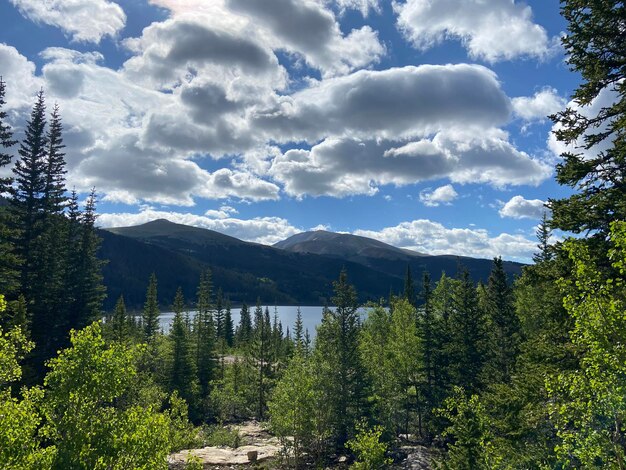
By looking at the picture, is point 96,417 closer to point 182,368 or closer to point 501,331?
point 501,331

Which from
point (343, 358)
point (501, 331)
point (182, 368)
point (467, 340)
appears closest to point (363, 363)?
point (343, 358)

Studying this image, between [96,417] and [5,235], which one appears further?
[5,235]

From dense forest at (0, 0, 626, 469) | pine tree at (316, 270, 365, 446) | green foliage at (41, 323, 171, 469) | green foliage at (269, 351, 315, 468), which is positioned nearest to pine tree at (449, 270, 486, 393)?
dense forest at (0, 0, 626, 469)

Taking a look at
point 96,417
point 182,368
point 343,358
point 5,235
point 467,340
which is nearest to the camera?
point 96,417

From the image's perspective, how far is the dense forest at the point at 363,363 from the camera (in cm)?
1087

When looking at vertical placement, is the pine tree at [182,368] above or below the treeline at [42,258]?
below

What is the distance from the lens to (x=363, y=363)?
45438 mm

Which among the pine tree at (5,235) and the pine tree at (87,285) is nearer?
the pine tree at (5,235)

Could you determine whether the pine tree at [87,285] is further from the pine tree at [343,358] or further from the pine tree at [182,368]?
the pine tree at [343,358]

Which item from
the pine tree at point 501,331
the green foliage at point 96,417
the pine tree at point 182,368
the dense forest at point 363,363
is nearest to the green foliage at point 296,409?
the dense forest at point 363,363

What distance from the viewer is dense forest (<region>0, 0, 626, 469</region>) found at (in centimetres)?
1087

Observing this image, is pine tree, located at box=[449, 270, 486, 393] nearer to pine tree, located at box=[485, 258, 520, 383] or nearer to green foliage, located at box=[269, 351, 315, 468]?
pine tree, located at box=[485, 258, 520, 383]

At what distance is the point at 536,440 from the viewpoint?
20531 mm

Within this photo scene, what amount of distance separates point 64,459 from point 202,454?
27022 mm
